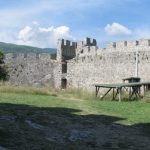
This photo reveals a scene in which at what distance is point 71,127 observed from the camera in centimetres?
1424

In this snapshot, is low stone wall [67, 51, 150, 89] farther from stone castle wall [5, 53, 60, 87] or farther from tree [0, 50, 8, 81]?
tree [0, 50, 8, 81]

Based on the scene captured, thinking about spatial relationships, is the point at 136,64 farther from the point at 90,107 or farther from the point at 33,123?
the point at 33,123

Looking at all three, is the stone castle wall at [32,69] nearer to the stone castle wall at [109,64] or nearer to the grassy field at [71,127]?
the stone castle wall at [109,64]

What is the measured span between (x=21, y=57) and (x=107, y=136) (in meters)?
30.6

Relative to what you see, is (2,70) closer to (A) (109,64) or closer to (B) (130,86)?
(A) (109,64)

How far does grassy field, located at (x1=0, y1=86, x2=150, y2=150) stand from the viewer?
1202 cm

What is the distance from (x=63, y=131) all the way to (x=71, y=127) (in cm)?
71

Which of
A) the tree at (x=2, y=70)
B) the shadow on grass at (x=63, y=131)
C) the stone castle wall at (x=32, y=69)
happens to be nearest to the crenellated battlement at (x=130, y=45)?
the stone castle wall at (x=32, y=69)

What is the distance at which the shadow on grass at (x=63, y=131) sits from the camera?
1185cm

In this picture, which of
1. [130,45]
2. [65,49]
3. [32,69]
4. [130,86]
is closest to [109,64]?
[130,45]

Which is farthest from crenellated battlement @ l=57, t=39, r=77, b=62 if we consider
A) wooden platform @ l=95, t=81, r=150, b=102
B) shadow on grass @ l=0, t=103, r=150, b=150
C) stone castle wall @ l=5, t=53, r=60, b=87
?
shadow on grass @ l=0, t=103, r=150, b=150

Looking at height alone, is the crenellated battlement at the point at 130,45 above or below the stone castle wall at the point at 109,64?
above

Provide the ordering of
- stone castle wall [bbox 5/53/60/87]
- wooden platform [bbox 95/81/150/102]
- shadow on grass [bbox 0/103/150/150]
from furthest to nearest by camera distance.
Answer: stone castle wall [bbox 5/53/60/87] → wooden platform [bbox 95/81/150/102] → shadow on grass [bbox 0/103/150/150]

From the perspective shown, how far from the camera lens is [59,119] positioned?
15.3 metres
